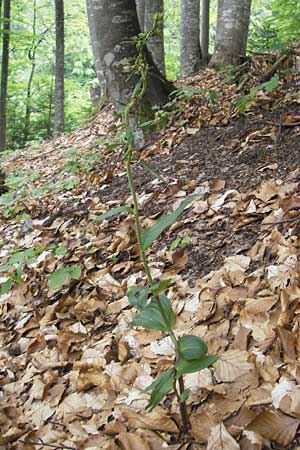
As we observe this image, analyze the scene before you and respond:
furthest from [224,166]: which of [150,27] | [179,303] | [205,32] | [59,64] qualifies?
[59,64]

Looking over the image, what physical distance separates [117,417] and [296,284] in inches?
34.5

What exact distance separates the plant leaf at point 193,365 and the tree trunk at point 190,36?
→ 662 centimetres

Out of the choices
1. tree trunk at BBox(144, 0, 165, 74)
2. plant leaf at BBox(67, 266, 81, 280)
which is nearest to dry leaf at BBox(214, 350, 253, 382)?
plant leaf at BBox(67, 266, 81, 280)

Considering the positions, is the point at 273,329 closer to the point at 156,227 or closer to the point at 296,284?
the point at 296,284

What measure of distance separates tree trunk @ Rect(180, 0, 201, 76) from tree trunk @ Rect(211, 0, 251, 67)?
1.54 meters

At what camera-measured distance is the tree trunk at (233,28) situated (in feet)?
17.7

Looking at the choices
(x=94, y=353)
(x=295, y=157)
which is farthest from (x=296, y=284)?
(x=295, y=157)

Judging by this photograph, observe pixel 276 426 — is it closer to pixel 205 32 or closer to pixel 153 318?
pixel 153 318

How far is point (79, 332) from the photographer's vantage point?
224 cm

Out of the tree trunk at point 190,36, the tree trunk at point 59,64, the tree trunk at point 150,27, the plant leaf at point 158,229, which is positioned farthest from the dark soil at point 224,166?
the tree trunk at point 59,64

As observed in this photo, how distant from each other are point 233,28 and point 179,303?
15.0 ft

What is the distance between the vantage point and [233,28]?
550cm

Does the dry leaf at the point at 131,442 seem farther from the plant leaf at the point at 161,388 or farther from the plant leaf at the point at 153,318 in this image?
the plant leaf at the point at 153,318

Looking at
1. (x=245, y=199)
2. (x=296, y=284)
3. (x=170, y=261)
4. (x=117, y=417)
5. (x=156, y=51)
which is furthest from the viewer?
(x=156, y=51)
